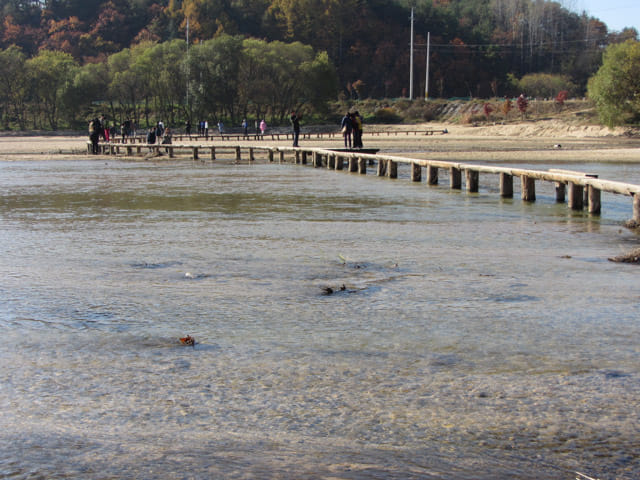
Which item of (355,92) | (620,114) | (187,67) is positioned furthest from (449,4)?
(620,114)

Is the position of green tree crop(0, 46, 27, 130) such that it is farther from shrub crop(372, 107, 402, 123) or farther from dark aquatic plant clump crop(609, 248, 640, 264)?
dark aquatic plant clump crop(609, 248, 640, 264)

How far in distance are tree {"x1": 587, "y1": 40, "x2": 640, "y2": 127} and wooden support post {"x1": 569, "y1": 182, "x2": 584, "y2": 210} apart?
138 feet

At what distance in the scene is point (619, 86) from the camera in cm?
5484

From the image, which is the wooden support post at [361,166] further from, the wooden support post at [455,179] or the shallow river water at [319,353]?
the shallow river water at [319,353]

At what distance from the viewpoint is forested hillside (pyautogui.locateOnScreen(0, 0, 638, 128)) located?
12712 centimetres

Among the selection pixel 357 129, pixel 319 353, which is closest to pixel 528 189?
pixel 319 353

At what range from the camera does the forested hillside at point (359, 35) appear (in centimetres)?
12712

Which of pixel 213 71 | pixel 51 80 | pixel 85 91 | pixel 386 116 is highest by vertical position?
pixel 213 71

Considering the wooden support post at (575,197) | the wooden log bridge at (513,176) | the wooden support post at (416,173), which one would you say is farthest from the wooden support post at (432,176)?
the wooden support post at (575,197)

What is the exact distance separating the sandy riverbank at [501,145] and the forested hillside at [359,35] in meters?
58.0

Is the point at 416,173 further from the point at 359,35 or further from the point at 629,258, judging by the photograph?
the point at 359,35

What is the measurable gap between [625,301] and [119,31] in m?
135

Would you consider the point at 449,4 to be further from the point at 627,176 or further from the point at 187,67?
the point at 627,176

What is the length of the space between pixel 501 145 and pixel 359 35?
9211cm
